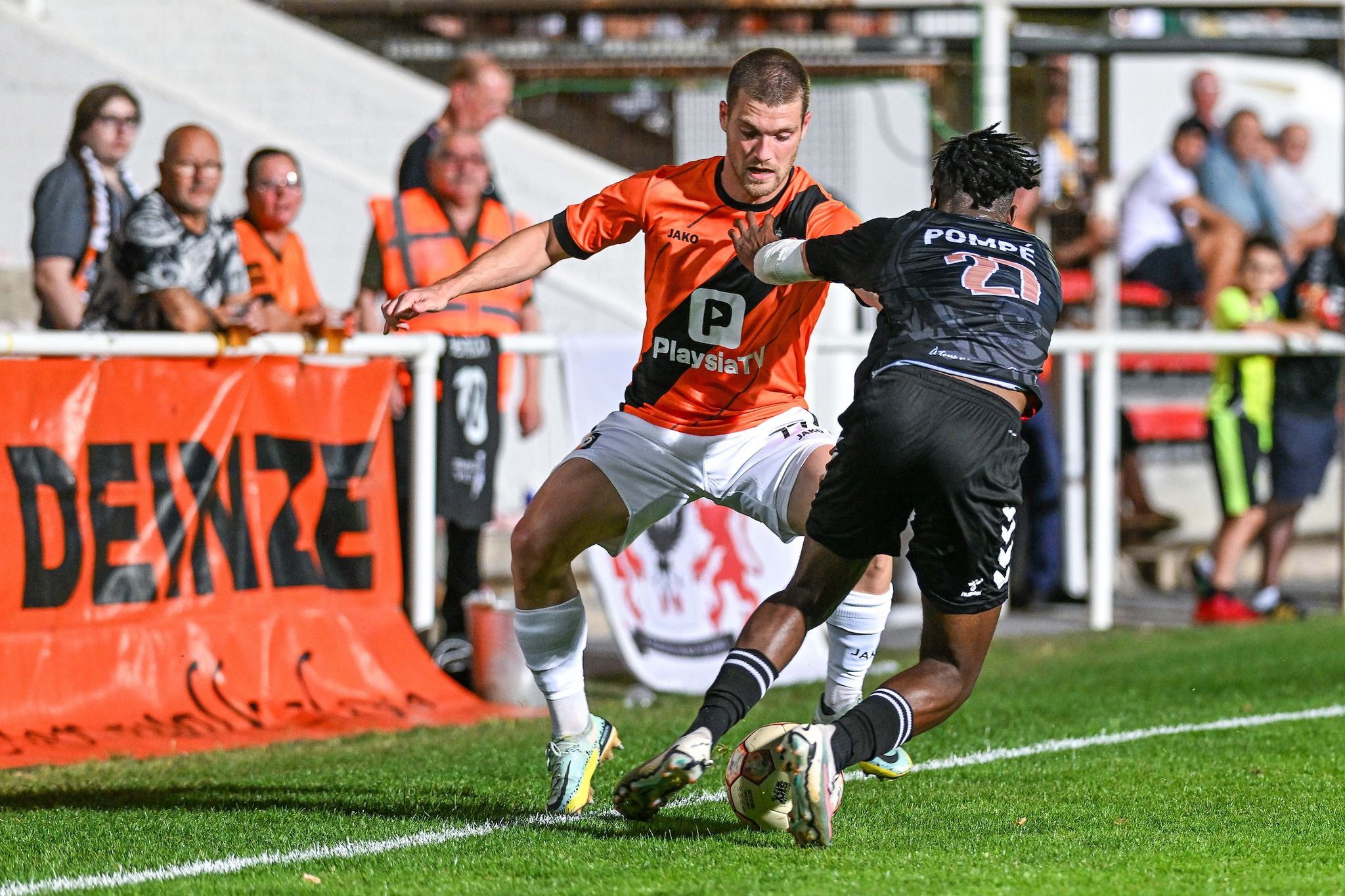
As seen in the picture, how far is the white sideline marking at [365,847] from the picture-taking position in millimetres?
4590

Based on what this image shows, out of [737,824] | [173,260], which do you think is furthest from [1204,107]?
[737,824]

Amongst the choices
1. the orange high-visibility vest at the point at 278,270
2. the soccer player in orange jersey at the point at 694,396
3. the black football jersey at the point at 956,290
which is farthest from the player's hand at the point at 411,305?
the orange high-visibility vest at the point at 278,270

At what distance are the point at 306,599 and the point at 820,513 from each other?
11.7ft

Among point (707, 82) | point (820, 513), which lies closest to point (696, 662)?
point (820, 513)

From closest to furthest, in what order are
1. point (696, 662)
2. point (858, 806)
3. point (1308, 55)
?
point (858, 806) < point (696, 662) < point (1308, 55)

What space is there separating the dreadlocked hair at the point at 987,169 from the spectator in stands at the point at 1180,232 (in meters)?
9.28

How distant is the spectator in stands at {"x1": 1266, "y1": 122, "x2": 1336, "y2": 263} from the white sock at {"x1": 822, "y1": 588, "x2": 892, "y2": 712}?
1028 cm

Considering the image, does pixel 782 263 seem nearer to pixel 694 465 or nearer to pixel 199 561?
pixel 694 465

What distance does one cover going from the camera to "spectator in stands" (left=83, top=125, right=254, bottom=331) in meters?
7.91

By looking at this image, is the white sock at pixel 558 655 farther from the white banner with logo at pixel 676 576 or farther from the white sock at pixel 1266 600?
the white sock at pixel 1266 600

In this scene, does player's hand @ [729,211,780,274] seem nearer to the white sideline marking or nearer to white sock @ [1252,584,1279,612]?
the white sideline marking

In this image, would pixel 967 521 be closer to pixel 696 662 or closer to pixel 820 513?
pixel 820 513

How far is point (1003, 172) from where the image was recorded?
5.12 metres

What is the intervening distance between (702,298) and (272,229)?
3.65m
